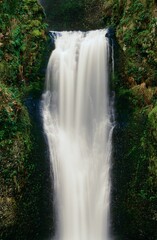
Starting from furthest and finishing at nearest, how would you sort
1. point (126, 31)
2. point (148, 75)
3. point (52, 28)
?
point (52, 28), point (126, 31), point (148, 75)

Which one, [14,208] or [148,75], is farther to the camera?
[148,75]

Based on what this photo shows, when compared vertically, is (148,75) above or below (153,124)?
above

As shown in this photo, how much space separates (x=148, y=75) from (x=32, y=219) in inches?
224

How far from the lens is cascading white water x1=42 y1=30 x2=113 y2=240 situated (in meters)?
10.9

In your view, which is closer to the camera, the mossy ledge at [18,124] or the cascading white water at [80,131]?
the mossy ledge at [18,124]

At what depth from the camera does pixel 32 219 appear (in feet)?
34.9

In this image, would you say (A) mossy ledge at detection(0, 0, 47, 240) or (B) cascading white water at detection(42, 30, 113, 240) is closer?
(A) mossy ledge at detection(0, 0, 47, 240)

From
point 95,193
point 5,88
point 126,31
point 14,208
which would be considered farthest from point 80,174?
point 126,31

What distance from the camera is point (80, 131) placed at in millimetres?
11938

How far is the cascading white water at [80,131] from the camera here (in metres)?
10.9

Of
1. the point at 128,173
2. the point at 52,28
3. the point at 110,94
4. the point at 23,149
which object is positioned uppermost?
the point at 52,28

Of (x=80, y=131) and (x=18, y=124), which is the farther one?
(x=80, y=131)

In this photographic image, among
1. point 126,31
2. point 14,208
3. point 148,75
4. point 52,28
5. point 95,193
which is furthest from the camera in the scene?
point 52,28

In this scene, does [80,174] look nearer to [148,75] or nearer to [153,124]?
[153,124]
